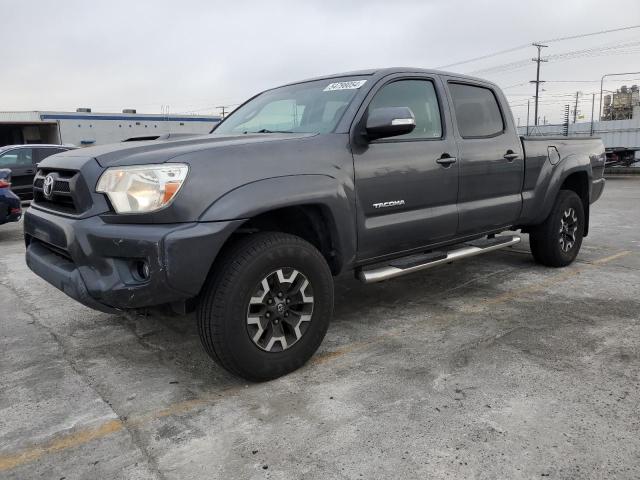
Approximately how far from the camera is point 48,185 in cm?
326

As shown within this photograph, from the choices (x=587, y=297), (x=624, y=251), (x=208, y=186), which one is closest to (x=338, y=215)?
(x=208, y=186)

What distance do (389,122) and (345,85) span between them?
0.71 metres

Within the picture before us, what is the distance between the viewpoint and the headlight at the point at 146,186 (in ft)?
8.81

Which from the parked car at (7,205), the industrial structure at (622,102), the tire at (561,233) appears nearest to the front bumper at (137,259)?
the tire at (561,233)

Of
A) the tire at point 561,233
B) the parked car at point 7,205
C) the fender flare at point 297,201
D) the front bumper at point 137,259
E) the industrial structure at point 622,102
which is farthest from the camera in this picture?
the industrial structure at point 622,102

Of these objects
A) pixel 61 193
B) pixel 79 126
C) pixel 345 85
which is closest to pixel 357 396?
pixel 61 193

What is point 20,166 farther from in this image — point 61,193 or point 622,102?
point 622,102

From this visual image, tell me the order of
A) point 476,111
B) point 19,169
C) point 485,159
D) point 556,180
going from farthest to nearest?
point 19,169 < point 556,180 < point 476,111 < point 485,159

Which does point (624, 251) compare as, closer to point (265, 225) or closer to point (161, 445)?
point (265, 225)

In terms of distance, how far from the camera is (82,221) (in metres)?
2.84

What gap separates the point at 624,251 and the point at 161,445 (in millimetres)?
6131

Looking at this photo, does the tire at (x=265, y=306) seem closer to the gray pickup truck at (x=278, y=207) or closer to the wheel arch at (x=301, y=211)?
the gray pickup truck at (x=278, y=207)

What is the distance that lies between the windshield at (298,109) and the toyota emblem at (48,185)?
1393mm

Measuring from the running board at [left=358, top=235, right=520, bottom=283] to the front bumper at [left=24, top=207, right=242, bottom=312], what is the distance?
116cm
